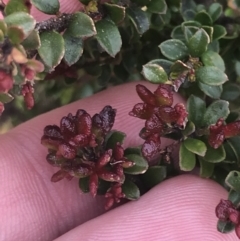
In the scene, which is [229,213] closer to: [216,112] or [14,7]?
[216,112]

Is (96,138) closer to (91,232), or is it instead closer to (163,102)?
(163,102)

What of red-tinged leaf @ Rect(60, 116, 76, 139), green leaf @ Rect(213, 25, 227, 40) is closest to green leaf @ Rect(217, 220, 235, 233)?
red-tinged leaf @ Rect(60, 116, 76, 139)

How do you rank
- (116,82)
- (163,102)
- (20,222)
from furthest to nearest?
1. (116,82)
2. (20,222)
3. (163,102)

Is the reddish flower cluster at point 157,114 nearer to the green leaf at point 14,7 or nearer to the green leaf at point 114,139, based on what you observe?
the green leaf at point 114,139

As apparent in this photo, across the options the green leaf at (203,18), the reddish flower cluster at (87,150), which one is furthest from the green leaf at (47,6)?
the green leaf at (203,18)

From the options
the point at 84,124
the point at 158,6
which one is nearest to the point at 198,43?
the point at 158,6

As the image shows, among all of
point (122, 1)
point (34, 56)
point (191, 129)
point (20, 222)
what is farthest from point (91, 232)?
point (122, 1)

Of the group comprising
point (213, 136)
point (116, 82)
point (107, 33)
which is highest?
point (107, 33)
